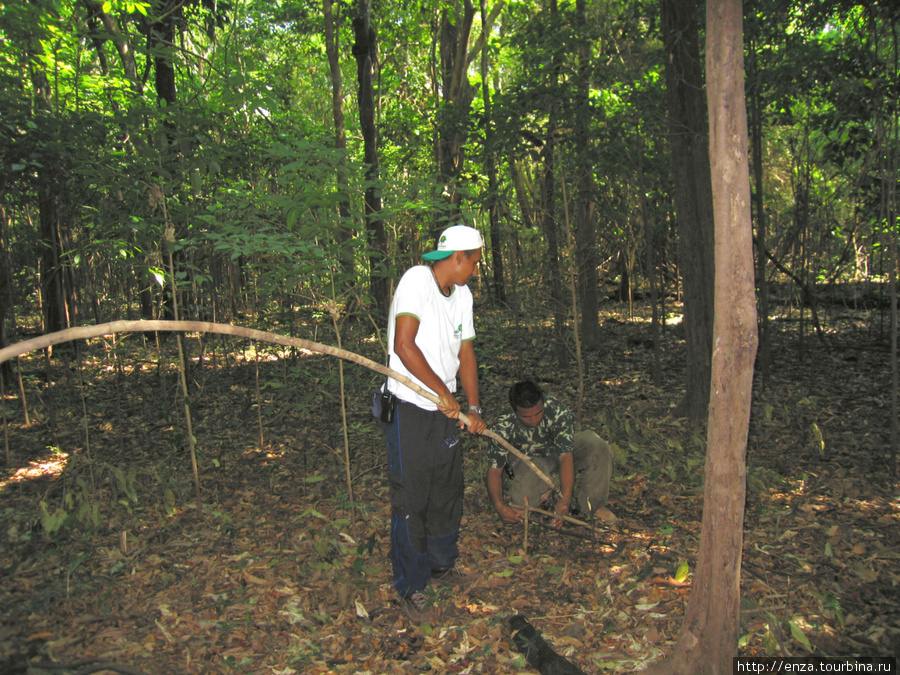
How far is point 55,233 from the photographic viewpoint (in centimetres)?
559

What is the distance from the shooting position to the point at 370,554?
3684 mm

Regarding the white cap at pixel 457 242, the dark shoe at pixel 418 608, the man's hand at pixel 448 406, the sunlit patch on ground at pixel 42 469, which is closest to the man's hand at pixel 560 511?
the dark shoe at pixel 418 608

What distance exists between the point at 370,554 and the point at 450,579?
0.57 m

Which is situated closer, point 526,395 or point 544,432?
point 526,395

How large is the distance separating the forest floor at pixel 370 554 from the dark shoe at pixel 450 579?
0.26 feet

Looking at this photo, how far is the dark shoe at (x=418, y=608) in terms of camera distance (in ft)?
10.1

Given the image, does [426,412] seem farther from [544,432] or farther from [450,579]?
[544,432]

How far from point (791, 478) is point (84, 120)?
19.1 ft

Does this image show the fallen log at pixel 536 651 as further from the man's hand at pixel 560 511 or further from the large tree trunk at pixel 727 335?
the man's hand at pixel 560 511

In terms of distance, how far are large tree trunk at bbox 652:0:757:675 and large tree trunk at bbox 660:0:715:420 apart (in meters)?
3.63

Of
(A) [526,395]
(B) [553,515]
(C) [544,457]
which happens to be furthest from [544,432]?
(B) [553,515]

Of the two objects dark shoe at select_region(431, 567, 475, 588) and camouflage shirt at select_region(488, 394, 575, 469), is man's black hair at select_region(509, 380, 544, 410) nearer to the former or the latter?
camouflage shirt at select_region(488, 394, 575, 469)

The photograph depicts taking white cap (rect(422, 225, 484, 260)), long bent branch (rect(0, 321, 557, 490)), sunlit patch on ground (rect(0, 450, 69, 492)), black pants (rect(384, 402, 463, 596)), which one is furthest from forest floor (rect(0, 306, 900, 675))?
white cap (rect(422, 225, 484, 260))

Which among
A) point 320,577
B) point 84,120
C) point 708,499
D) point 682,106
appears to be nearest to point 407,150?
point 682,106
